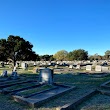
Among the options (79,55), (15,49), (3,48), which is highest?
(79,55)

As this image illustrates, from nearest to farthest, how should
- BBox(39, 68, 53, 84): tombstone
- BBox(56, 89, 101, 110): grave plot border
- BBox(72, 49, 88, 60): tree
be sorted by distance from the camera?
BBox(56, 89, 101, 110): grave plot border, BBox(39, 68, 53, 84): tombstone, BBox(72, 49, 88, 60): tree

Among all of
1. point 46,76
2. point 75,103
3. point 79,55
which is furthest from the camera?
point 79,55

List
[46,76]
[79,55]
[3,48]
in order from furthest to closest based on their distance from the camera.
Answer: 1. [79,55]
2. [3,48]
3. [46,76]

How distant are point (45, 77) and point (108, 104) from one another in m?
6.31

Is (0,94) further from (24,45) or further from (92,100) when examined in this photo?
(24,45)

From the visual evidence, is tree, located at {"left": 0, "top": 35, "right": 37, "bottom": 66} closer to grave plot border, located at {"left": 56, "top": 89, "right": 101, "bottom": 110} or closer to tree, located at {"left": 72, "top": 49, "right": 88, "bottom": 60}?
grave plot border, located at {"left": 56, "top": 89, "right": 101, "bottom": 110}

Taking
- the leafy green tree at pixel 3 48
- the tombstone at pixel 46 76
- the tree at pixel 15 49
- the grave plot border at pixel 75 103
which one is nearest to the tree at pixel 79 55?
the tree at pixel 15 49

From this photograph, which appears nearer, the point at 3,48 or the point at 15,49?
the point at 3,48

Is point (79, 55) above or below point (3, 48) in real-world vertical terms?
above

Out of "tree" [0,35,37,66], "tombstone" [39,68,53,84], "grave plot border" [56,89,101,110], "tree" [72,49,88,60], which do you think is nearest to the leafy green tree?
"tree" [0,35,37,66]

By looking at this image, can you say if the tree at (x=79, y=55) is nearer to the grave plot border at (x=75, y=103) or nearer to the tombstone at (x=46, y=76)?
the tombstone at (x=46, y=76)

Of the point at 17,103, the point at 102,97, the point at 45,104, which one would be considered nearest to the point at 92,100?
the point at 102,97

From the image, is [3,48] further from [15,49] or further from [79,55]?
[79,55]

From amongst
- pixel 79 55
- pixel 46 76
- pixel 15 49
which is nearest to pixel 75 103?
pixel 46 76
